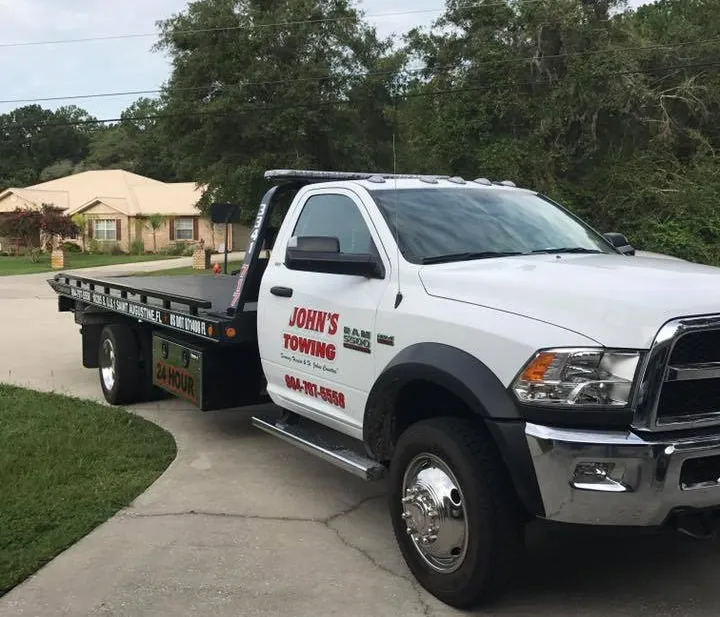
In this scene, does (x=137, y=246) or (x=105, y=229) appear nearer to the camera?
(x=137, y=246)

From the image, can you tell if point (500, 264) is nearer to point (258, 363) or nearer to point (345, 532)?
point (345, 532)

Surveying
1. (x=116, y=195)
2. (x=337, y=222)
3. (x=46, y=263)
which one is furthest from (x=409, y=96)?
(x=116, y=195)

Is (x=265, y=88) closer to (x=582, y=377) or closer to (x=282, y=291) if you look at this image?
(x=282, y=291)

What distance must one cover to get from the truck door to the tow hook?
1674 mm

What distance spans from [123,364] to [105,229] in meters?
42.4

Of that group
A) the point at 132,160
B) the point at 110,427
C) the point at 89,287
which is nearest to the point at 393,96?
the point at 89,287

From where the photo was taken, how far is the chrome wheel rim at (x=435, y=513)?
3.67m

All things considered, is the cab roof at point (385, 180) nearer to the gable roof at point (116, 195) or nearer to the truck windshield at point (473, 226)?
the truck windshield at point (473, 226)

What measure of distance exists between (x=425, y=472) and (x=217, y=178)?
2740cm

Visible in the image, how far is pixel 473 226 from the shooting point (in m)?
4.68

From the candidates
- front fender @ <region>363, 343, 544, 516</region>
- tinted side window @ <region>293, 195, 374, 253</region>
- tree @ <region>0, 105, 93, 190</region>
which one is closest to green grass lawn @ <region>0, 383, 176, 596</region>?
front fender @ <region>363, 343, 544, 516</region>

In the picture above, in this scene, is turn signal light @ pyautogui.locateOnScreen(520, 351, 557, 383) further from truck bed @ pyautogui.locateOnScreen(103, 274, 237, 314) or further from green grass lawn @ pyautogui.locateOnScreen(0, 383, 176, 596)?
truck bed @ pyautogui.locateOnScreen(103, 274, 237, 314)

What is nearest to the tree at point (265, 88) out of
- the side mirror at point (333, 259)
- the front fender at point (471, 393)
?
the side mirror at point (333, 259)

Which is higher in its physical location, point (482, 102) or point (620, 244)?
point (482, 102)
